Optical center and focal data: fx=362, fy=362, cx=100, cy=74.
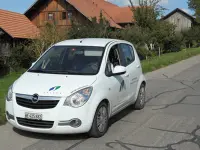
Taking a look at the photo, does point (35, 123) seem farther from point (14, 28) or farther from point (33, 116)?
point (14, 28)

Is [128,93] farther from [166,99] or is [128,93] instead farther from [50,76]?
[166,99]

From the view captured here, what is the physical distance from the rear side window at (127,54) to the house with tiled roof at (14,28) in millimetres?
18379

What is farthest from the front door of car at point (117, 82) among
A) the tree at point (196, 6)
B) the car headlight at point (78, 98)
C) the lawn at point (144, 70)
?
the tree at point (196, 6)

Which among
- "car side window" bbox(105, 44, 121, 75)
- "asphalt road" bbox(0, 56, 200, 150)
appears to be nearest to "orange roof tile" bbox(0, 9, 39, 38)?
"asphalt road" bbox(0, 56, 200, 150)

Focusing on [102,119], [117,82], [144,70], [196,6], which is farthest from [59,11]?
[196,6]

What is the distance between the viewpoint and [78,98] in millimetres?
5746

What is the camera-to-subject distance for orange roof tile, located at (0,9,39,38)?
28953 millimetres

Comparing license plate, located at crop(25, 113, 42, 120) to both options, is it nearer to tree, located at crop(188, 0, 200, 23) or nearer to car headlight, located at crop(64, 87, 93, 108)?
car headlight, located at crop(64, 87, 93, 108)

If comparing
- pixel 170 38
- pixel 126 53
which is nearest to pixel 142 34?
pixel 170 38

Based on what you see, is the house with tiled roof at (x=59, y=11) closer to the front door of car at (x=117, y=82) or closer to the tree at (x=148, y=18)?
the tree at (x=148, y=18)

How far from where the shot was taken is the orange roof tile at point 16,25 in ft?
95.0

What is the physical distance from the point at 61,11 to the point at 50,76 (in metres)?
37.4

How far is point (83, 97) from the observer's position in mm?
5785

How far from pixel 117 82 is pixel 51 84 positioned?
1454mm
